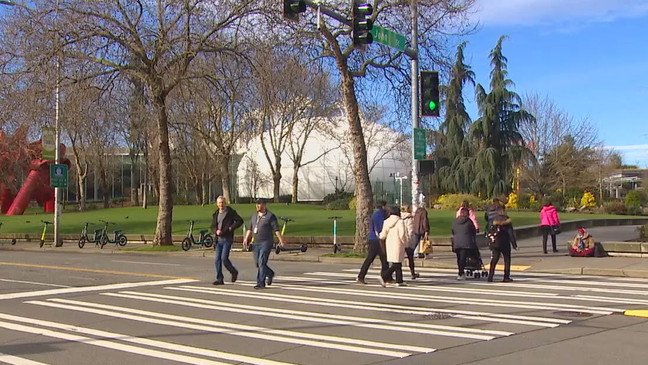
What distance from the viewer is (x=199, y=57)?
2519cm

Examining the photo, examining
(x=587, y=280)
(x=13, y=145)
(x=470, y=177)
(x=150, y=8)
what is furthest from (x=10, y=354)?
(x=470, y=177)

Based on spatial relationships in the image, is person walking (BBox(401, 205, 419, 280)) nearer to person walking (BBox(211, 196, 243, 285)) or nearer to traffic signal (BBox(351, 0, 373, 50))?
person walking (BBox(211, 196, 243, 285))

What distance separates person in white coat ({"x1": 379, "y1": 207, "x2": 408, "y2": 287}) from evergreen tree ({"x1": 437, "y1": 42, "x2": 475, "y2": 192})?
3917 centimetres

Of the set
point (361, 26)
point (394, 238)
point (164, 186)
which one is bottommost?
point (394, 238)

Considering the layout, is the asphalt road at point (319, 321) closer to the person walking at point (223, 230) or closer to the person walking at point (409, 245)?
the person walking at point (409, 245)

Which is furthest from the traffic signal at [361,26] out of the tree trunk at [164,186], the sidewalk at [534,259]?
the tree trunk at [164,186]

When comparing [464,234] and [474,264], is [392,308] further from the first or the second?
[474,264]

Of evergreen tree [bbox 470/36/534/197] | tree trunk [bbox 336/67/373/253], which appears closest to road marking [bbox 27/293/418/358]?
tree trunk [bbox 336/67/373/253]

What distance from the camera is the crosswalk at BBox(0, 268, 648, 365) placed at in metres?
7.88

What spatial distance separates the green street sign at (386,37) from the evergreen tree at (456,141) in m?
34.2

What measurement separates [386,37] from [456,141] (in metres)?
38.8

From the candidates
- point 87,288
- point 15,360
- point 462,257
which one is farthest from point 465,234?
point 15,360

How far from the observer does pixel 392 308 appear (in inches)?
435

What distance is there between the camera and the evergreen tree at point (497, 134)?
168 ft
